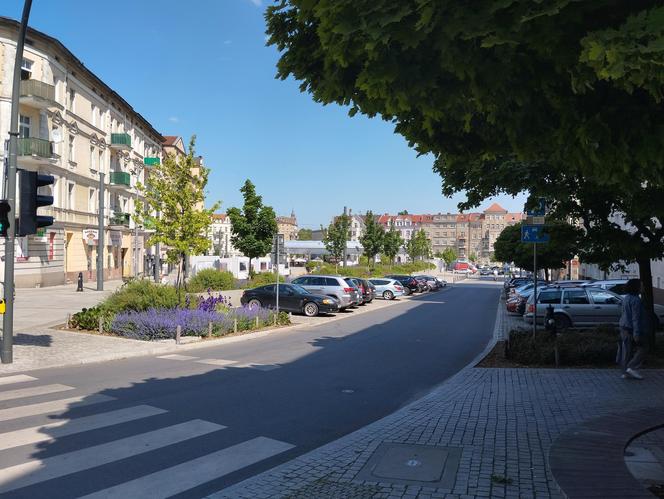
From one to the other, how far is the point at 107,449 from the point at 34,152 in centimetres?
3213

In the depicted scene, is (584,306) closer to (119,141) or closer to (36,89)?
(36,89)

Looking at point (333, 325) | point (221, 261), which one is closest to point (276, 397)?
point (333, 325)

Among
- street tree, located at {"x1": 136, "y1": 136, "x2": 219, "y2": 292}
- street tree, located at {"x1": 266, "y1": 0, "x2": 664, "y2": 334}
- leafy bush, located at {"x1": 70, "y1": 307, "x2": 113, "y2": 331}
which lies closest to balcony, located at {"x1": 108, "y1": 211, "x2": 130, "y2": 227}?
street tree, located at {"x1": 136, "y1": 136, "x2": 219, "y2": 292}

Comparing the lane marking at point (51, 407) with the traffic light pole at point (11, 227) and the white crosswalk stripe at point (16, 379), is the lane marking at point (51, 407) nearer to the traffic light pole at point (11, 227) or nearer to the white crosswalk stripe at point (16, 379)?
the white crosswalk stripe at point (16, 379)

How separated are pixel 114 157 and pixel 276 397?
46.3m

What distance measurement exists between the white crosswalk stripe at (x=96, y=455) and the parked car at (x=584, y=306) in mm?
14190

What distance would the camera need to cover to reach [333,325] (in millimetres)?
20203

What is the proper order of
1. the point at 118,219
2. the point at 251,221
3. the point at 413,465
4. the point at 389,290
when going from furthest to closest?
the point at 118,219, the point at 251,221, the point at 389,290, the point at 413,465

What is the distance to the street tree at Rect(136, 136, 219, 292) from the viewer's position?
19.3m

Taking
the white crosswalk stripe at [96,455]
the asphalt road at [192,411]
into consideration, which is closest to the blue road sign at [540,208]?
the asphalt road at [192,411]

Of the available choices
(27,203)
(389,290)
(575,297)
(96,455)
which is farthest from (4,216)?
(389,290)

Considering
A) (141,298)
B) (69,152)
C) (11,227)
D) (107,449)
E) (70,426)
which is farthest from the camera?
(69,152)

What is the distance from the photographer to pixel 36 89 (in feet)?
108

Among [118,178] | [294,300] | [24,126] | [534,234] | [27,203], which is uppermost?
[24,126]
